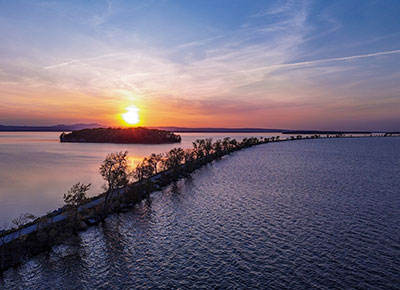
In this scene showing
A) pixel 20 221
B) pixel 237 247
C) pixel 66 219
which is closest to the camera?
pixel 237 247

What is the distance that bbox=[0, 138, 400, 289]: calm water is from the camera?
97.5ft

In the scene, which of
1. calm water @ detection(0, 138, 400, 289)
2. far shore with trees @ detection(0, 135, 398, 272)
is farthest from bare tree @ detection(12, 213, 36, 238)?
calm water @ detection(0, 138, 400, 289)

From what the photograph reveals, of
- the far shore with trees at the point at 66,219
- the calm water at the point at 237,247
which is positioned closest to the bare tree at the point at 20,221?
the far shore with trees at the point at 66,219

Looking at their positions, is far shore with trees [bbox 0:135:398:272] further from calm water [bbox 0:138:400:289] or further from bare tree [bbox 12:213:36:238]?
calm water [bbox 0:138:400:289]

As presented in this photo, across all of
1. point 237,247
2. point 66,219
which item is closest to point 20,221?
point 66,219

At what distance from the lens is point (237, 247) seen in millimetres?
37375

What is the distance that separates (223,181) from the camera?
86.8m

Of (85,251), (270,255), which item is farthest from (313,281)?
(85,251)

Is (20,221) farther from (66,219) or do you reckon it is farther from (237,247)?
(237,247)

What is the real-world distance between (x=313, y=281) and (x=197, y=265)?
13407mm

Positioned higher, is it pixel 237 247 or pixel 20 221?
pixel 20 221

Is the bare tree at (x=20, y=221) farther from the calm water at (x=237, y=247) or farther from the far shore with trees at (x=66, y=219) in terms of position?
the calm water at (x=237, y=247)

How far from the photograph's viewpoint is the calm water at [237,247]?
29.7 metres

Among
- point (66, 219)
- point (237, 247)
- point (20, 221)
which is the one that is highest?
point (20, 221)
